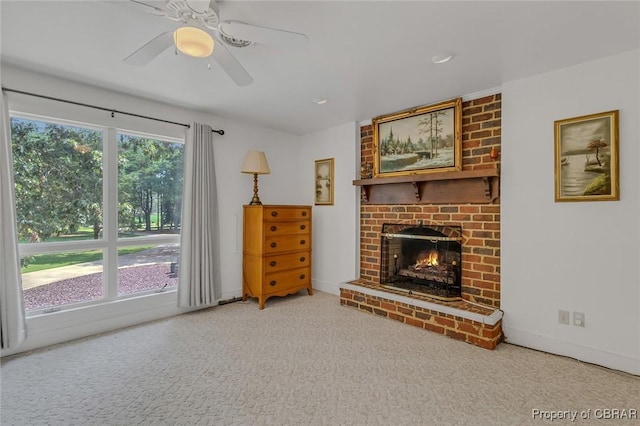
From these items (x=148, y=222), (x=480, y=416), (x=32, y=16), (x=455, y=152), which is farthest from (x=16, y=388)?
(x=455, y=152)

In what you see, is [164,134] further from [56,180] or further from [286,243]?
[286,243]

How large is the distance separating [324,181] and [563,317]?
116 inches

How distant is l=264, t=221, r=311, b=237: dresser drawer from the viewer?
3537 mm

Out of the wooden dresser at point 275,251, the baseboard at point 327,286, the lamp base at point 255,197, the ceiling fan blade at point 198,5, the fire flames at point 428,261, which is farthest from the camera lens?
the baseboard at point 327,286

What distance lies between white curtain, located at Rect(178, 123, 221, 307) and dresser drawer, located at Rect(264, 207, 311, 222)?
2.08 ft

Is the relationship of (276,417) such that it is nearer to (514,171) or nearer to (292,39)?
(292,39)

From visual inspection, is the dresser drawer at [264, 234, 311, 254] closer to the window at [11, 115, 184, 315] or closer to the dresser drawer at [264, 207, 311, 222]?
the dresser drawer at [264, 207, 311, 222]

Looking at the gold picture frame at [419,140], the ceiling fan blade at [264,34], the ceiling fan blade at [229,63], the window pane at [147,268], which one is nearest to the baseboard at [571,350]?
the gold picture frame at [419,140]

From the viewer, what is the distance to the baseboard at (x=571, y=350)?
2.07 meters

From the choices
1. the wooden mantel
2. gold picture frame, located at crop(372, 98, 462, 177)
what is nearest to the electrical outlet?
the wooden mantel

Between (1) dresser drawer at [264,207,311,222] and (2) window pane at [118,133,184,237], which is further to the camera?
(1) dresser drawer at [264,207,311,222]

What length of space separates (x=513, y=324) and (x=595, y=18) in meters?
2.29

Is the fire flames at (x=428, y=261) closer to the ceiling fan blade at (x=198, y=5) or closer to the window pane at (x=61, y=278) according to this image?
the ceiling fan blade at (x=198, y=5)

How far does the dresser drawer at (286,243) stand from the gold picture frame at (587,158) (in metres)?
2.68
